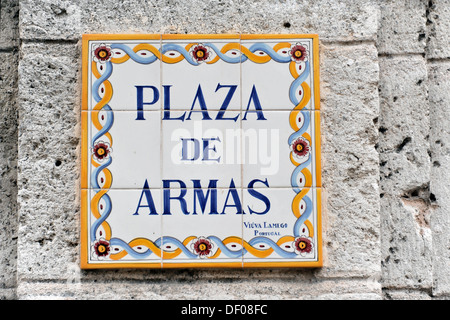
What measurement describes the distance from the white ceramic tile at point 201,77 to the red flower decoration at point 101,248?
1.72 feet

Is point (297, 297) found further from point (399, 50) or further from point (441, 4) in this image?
point (441, 4)

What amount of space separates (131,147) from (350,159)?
0.77 m

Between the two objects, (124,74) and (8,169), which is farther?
(8,169)

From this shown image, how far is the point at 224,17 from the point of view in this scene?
1.96m

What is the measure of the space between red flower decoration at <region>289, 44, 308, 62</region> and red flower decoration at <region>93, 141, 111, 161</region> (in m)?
0.73

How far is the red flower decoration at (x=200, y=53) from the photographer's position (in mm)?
1927

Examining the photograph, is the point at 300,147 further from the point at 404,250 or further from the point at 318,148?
the point at 404,250

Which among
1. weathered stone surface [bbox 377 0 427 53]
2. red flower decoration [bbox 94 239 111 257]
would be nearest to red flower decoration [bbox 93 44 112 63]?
red flower decoration [bbox 94 239 111 257]

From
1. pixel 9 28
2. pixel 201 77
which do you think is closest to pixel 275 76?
pixel 201 77

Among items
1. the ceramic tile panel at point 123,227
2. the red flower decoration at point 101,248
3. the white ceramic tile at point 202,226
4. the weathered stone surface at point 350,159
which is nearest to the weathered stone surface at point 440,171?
the weathered stone surface at point 350,159

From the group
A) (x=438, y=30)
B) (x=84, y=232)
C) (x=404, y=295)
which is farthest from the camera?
(x=438, y=30)

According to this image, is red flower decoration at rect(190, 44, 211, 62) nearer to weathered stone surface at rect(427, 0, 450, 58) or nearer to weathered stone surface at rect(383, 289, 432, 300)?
weathered stone surface at rect(427, 0, 450, 58)

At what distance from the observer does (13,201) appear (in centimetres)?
203

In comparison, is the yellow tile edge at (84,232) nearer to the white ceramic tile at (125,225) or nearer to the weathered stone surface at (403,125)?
the white ceramic tile at (125,225)
